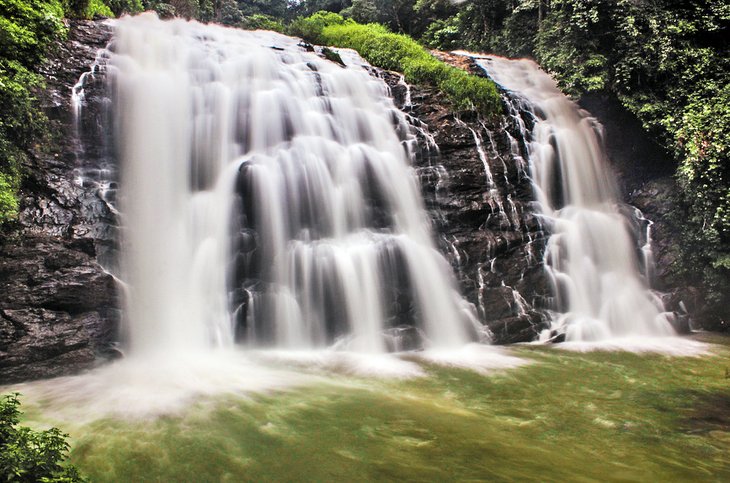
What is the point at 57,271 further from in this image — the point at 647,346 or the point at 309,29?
the point at 309,29

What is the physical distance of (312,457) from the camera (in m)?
4.04

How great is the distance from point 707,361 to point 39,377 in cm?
1024

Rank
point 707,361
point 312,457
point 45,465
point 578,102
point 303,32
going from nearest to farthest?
point 45,465
point 312,457
point 707,361
point 578,102
point 303,32

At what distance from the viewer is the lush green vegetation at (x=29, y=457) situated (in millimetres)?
2717

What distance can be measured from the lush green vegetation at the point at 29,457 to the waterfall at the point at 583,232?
28.3ft

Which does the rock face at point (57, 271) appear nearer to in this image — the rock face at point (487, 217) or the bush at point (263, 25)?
the rock face at point (487, 217)

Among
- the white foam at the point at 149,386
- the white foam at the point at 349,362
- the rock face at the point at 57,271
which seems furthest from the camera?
the white foam at the point at 349,362

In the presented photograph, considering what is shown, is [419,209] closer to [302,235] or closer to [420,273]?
[420,273]

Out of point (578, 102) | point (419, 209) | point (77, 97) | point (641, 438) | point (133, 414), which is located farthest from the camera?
point (578, 102)

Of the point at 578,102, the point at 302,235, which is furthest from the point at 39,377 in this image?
the point at 578,102

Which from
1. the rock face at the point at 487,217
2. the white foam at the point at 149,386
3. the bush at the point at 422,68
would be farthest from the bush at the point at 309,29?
the white foam at the point at 149,386

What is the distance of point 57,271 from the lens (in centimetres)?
661

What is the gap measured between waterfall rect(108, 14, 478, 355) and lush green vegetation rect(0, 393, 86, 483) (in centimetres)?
415

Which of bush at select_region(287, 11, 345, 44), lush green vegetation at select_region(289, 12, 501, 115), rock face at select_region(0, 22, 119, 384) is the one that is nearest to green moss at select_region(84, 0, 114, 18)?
rock face at select_region(0, 22, 119, 384)
